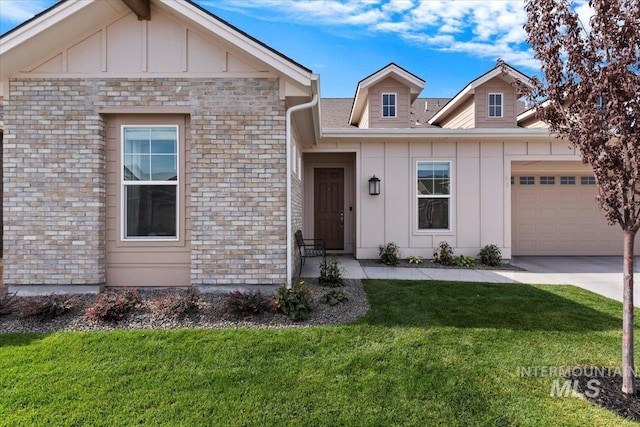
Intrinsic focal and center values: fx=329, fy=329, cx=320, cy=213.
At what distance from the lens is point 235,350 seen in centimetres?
349

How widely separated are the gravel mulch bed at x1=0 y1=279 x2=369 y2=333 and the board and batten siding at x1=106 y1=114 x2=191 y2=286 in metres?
0.63

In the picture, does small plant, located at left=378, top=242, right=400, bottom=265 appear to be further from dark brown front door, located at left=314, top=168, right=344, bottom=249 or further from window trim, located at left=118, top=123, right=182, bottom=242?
window trim, located at left=118, top=123, right=182, bottom=242

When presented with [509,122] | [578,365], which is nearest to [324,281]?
[578,365]

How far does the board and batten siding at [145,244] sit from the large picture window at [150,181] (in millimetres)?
97

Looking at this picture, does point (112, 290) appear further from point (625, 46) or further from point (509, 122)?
point (509, 122)

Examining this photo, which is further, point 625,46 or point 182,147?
point 182,147

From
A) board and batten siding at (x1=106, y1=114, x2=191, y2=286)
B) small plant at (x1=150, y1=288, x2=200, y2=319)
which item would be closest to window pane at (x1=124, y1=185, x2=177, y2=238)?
board and batten siding at (x1=106, y1=114, x2=191, y2=286)

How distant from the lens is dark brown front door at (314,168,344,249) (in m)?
10.1

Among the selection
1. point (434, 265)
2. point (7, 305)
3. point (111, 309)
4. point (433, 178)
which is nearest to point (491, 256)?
point (434, 265)

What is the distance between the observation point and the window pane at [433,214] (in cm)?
874

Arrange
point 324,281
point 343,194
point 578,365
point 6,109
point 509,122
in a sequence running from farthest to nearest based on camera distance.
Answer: point 343,194, point 509,122, point 324,281, point 6,109, point 578,365

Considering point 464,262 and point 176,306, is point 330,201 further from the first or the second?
point 176,306

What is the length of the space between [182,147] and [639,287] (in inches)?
343

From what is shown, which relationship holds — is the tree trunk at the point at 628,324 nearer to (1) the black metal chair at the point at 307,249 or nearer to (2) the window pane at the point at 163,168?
(1) the black metal chair at the point at 307,249
